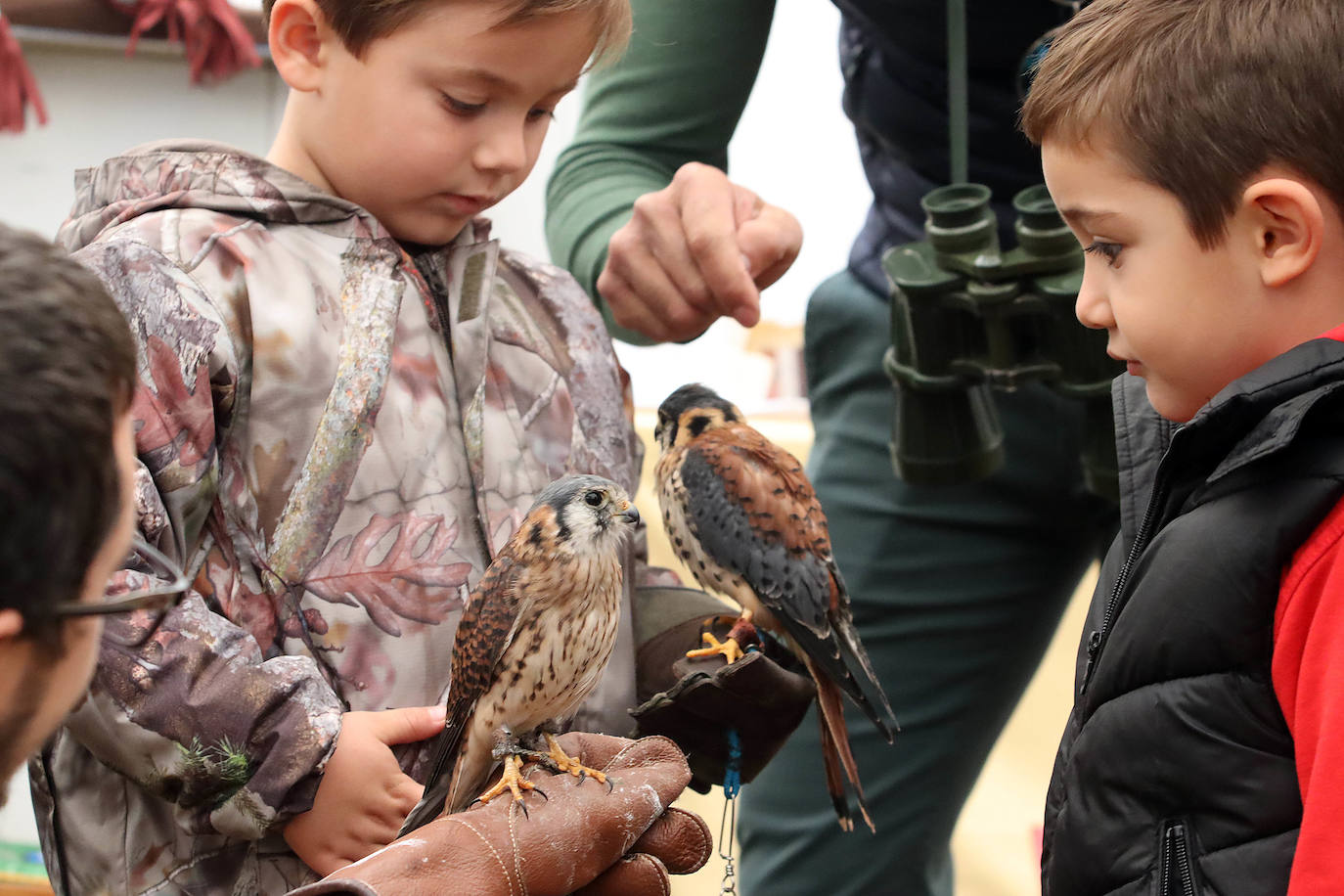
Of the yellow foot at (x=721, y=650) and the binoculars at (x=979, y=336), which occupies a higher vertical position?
the binoculars at (x=979, y=336)

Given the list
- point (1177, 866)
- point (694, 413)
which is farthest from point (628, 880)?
point (694, 413)

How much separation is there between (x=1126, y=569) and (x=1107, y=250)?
270 millimetres

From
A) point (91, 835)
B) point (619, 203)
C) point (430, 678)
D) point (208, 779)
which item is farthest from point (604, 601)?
point (619, 203)

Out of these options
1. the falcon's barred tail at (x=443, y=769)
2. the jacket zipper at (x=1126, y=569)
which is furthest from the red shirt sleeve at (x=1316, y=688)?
the falcon's barred tail at (x=443, y=769)

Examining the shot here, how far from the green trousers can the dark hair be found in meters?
1.44

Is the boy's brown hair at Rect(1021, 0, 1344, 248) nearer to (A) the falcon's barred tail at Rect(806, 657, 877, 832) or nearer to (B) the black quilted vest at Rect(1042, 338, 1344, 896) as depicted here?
(B) the black quilted vest at Rect(1042, 338, 1344, 896)

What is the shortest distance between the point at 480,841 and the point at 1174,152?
2.50ft

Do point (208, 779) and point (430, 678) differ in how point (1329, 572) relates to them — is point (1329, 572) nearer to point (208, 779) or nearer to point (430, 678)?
point (430, 678)

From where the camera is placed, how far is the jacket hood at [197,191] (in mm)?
1203

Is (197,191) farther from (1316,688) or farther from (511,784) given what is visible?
(1316,688)

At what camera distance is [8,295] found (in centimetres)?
64

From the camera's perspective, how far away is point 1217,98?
100cm

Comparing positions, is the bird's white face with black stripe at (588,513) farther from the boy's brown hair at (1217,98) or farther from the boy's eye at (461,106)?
the boy's brown hair at (1217,98)

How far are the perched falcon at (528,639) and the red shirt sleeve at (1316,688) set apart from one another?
1.69 feet
